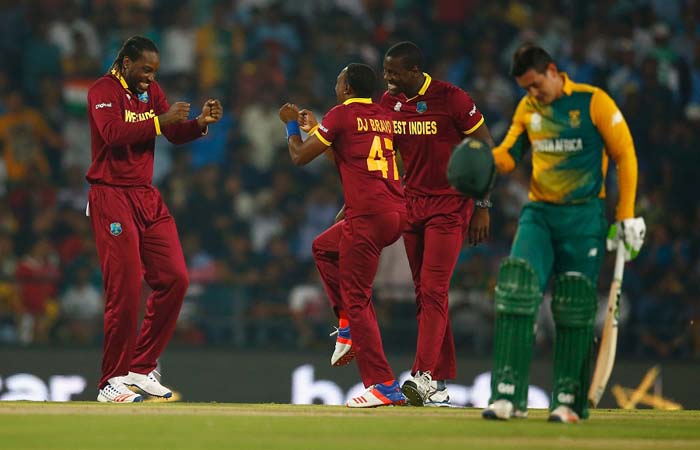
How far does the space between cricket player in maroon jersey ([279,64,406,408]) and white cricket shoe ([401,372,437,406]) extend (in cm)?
10

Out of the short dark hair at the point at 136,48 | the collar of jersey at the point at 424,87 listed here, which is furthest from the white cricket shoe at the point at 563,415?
the short dark hair at the point at 136,48

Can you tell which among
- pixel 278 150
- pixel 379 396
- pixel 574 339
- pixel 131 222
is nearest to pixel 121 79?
pixel 131 222

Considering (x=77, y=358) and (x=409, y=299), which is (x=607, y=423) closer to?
(x=409, y=299)

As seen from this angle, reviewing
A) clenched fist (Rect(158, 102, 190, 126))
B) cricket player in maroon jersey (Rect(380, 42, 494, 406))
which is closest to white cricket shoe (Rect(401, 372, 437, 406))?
cricket player in maroon jersey (Rect(380, 42, 494, 406))

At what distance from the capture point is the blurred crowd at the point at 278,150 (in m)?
14.0

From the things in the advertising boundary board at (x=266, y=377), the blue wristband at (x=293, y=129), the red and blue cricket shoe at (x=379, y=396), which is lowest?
the advertising boundary board at (x=266, y=377)

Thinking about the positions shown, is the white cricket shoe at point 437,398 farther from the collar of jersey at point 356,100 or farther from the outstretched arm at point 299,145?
the collar of jersey at point 356,100

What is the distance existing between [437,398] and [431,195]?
4.52 ft

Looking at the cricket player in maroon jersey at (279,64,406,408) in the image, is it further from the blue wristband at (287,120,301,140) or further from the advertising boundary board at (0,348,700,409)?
the advertising boundary board at (0,348,700,409)

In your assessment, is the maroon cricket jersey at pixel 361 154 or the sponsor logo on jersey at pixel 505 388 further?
the maroon cricket jersey at pixel 361 154

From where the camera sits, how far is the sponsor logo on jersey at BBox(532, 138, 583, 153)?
7910mm

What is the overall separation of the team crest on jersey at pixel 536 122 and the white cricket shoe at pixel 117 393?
3.29m

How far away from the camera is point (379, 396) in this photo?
29.5ft

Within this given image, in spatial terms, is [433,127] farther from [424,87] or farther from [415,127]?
[424,87]
